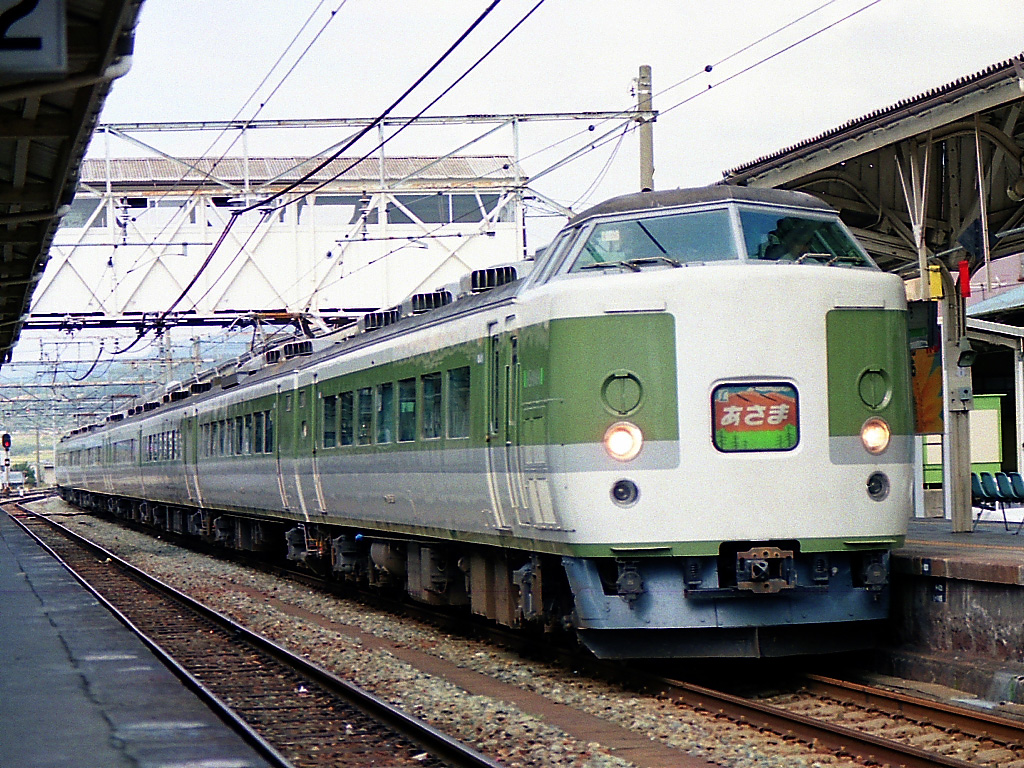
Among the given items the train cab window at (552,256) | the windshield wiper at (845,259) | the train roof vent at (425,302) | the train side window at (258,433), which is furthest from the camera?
the train side window at (258,433)

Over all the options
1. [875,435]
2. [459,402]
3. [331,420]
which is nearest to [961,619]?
[875,435]

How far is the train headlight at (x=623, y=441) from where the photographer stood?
943cm

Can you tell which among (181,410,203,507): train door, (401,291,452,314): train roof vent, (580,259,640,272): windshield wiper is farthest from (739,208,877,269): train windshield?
(181,410,203,507): train door

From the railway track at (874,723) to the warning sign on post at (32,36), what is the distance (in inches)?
208

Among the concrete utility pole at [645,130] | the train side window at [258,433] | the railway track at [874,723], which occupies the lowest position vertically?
the railway track at [874,723]

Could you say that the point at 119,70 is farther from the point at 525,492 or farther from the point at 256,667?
the point at 256,667

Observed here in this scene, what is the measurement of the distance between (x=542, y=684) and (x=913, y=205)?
6.23 metres

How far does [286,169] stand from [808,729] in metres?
25.2

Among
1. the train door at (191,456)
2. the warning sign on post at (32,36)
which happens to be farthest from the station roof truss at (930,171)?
the train door at (191,456)

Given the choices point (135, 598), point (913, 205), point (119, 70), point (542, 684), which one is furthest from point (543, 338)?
point (135, 598)

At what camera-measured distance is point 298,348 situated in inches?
802

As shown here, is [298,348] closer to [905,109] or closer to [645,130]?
[645,130]

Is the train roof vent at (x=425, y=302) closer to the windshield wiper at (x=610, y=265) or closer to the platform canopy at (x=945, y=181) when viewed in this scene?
the windshield wiper at (x=610, y=265)

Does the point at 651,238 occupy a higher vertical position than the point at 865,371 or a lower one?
higher
